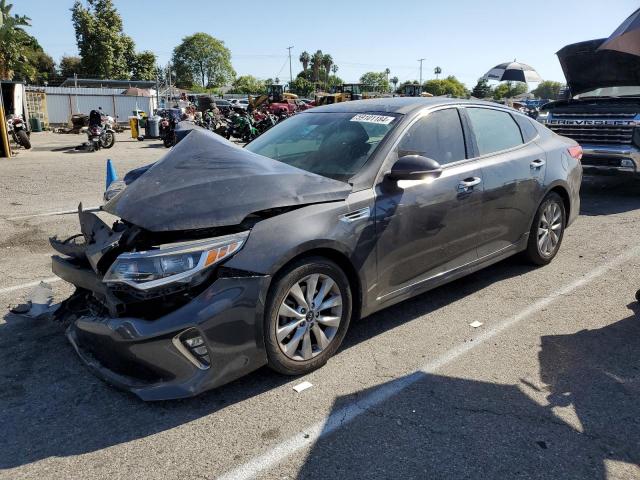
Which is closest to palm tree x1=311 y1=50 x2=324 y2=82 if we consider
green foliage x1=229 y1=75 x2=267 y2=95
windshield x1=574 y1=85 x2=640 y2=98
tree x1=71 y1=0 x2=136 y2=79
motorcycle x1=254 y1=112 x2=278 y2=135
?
green foliage x1=229 y1=75 x2=267 y2=95

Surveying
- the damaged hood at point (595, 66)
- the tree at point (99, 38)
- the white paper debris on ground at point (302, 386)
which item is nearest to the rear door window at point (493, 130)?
the white paper debris on ground at point (302, 386)

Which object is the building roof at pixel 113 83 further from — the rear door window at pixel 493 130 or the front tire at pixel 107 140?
the rear door window at pixel 493 130

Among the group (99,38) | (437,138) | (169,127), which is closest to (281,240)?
(437,138)

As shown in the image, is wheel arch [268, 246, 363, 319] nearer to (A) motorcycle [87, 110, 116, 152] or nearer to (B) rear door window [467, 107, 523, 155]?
(B) rear door window [467, 107, 523, 155]

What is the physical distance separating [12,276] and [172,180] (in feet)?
8.78

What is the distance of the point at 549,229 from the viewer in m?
5.25

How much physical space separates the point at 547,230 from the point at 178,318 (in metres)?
3.88

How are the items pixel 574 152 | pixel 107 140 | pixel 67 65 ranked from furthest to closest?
pixel 67 65 < pixel 107 140 < pixel 574 152

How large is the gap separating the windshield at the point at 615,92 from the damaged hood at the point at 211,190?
Answer: 854 cm

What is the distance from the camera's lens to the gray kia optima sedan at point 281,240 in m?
2.84

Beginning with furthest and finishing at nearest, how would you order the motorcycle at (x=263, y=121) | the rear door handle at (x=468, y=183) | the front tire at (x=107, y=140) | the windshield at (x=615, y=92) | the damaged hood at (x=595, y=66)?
the motorcycle at (x=263, y=121), the front tire at (x=107, y=140), the windshield at (x=615, y=92), the damaged hood at (x=595, y=66), the rear door handle at (x=468, y=183)

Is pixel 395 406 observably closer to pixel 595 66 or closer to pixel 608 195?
pixel 608 195

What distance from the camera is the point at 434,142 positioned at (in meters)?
4.13

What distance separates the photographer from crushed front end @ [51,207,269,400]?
2779 mm
